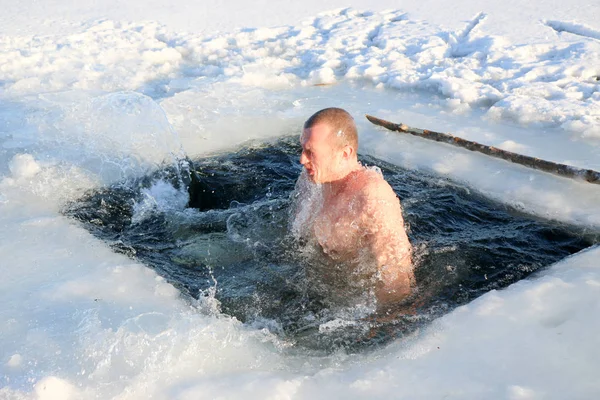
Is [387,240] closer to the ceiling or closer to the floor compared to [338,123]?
closer to the floor

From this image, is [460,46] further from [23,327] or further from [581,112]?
[23,327]

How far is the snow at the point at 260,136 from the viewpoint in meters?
2.61

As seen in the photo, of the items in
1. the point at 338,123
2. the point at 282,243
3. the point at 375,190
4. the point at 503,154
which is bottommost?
the point at 282,243

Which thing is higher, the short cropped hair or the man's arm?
the short cropped hair

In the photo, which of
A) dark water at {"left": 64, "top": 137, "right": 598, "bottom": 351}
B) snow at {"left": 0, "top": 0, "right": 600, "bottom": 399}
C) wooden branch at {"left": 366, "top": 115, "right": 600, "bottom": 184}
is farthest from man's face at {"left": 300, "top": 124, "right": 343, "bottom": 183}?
wooden branch at {"left": 366, "top": 115, "right": 600, "bottom": 184}

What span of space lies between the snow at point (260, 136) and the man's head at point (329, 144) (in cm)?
107

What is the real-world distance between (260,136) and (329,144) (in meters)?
2.08

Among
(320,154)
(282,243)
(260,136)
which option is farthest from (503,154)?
(260,136)

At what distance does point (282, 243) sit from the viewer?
406cm

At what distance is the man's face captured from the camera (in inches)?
137

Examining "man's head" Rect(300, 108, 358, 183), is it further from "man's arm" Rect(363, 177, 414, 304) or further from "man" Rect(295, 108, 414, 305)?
"man's arm" Rect(363, 177, 414, 304)

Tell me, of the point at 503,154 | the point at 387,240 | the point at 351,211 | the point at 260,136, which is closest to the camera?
the point at 387,240

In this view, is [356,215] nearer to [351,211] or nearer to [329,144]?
[351,211]

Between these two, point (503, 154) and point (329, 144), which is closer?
point (329, 144)
